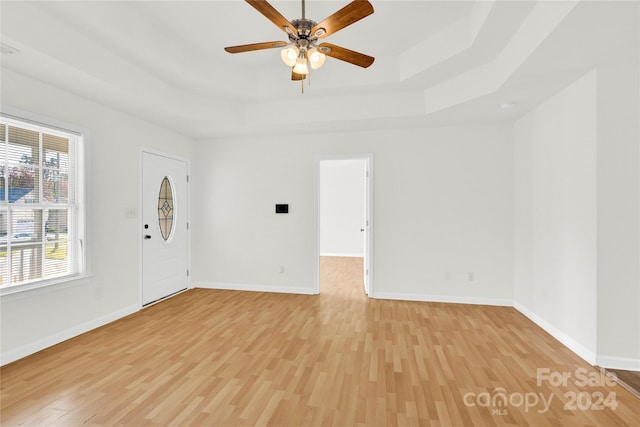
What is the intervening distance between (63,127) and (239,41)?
2.03 meters

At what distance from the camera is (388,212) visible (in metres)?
4.57

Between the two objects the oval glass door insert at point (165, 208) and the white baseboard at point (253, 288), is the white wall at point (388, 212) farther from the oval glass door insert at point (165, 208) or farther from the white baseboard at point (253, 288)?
the oval glass door insert at point (165, 208)

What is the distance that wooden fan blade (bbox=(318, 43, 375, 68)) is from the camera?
7.26 ft

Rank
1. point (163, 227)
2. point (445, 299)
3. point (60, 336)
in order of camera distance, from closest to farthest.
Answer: point (60, 336)
point (445, 299)
point (163, 227)

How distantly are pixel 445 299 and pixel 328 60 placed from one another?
3.72m

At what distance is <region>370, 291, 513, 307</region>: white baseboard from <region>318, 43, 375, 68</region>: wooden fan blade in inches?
131

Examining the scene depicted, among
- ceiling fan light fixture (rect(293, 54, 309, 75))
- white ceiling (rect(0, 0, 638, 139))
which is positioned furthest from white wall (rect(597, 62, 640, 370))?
ceiling fan light fixture (rect(293, 54, 309, 75))

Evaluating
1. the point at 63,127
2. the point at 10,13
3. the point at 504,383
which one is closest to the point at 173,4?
the point at 10,13

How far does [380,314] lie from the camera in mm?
3889

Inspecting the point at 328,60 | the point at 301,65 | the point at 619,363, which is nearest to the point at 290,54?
the point at 301,65

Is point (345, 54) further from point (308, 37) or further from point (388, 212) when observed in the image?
point (388, 212)

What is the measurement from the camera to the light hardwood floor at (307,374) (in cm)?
198

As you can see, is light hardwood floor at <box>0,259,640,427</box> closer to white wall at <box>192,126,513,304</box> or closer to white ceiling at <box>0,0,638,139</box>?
white wall at <box>192,126,513,304</box>

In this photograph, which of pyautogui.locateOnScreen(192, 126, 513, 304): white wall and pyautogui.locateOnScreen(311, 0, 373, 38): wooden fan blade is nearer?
pyautogui.locateOnScreen(311, 0, 373, 38): wooden fan blade
